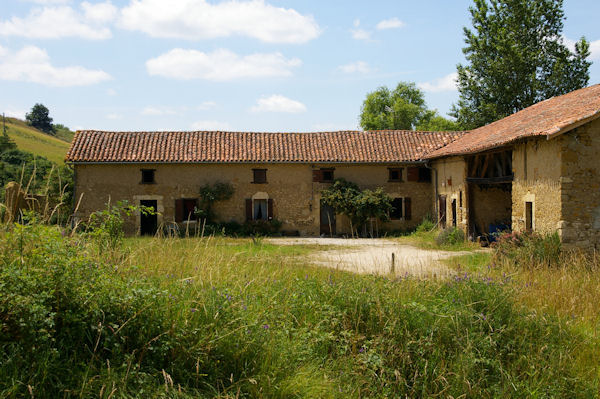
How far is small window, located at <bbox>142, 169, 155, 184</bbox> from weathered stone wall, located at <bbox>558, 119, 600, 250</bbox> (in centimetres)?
1533

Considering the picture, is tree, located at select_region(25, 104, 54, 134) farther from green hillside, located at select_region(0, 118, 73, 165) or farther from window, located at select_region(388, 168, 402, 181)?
window, located at select_region(388, 168, 402, 181)

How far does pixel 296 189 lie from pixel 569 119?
39.1ft

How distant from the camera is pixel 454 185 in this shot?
1794 centimetres

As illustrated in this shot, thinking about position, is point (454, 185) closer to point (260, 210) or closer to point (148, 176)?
point (260, 210)

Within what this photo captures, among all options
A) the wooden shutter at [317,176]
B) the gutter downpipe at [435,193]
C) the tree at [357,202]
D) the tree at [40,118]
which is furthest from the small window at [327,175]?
the tree at [40,118]

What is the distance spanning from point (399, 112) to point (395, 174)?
→ 22.4 metres

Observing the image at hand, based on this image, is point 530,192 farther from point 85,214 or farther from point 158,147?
point 85,214

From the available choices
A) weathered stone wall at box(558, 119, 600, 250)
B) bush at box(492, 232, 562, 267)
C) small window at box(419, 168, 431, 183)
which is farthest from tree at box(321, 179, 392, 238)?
weathered stone wall at box(558, 119, 600, 250)

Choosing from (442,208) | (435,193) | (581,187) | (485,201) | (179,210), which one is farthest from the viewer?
(179,210)

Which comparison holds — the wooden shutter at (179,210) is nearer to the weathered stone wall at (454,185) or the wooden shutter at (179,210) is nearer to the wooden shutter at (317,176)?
the wooden shutter at (317,176)

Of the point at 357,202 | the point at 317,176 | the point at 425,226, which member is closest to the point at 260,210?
the point at 317,176

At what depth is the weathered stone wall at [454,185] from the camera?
55.1 ft

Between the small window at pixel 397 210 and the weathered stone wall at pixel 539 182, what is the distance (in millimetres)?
7673

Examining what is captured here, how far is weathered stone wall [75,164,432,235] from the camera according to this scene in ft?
66.2
